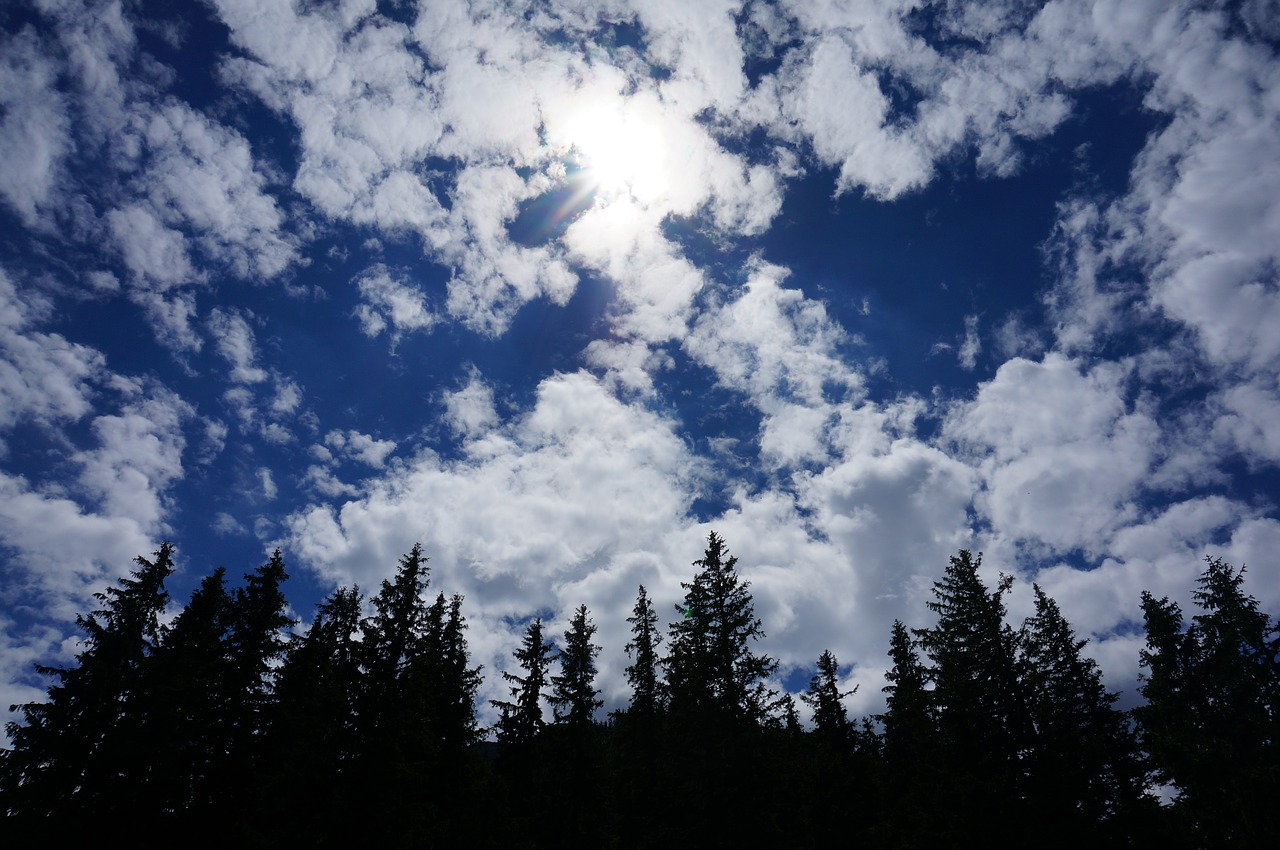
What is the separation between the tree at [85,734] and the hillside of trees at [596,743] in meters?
0.07

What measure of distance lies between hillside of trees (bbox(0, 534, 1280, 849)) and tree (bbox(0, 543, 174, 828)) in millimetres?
71

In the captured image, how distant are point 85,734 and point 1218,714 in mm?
49337

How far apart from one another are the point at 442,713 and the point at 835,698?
21.9 metres

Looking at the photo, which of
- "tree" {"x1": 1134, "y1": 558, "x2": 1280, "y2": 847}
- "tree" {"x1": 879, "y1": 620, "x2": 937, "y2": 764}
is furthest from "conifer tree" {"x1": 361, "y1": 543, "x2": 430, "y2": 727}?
"tree" {"x1": 1134, "y1": 558, "x2": 1280, "y2": 847}

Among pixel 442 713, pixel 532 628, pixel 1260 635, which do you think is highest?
pixel 532 628

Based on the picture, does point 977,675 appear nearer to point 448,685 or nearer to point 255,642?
point 448,685

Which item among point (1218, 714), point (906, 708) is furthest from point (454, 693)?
point (1218, 714)

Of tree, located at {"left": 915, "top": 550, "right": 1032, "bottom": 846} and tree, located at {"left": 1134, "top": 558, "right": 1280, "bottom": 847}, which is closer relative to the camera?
tree, located at {"left": 915, "top": 550, "right": 1032, "bottom": 846}

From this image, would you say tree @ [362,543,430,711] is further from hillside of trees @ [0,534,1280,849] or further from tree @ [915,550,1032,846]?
tree @ [915,550,1032,846]

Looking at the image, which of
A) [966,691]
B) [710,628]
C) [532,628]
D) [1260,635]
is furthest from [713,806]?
[1260,635]

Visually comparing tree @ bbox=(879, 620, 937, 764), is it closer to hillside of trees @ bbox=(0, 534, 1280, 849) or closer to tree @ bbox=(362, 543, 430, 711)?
hillside of trees @ bbox=(0, 534, 1280, 849)

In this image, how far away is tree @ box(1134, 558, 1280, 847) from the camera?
26.2m

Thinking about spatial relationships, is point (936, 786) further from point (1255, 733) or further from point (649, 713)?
point (1255, 733)

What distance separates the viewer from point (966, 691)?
22.4 m
